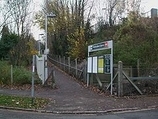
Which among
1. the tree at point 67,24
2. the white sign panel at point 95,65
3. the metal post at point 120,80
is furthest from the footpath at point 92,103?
the tree at point 67,24

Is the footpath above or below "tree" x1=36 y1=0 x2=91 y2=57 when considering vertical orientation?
below

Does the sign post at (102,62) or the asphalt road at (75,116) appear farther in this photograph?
the sign post at (102,62)

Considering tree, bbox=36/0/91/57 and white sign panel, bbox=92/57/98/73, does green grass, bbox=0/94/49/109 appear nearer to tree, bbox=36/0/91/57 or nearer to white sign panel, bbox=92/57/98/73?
white sign panel, bbox=92/57/98/73

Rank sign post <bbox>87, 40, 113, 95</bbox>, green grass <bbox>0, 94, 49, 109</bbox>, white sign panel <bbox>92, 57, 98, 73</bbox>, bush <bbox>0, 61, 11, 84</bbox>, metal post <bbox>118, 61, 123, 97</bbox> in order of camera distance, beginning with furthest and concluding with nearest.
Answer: bush <bbox>0, 61, 11, 84</bbox>
white sign panel <bbox>92, 57, 98, 73</bbox>
sign post <bbox>87, 40, 113, 95</bbox>
metal post <bbox>118, 61, 123, 97</bbox>
green grass <bbox>0, 94, 49, 109</bbox>

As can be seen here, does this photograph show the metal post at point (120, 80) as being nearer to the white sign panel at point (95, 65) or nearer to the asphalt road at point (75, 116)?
the white sign panel at point (95, 65)

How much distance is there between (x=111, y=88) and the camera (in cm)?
1781

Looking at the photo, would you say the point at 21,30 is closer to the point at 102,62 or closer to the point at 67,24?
the point at 67,24

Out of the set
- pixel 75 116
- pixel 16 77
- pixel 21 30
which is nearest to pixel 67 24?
pixel 21 30

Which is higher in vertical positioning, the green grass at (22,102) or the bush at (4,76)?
the bush at (4,76)

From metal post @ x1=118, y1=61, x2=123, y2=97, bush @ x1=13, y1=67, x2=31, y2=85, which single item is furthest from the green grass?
bush @ x1=13, y1=67, x2=31, y2=85

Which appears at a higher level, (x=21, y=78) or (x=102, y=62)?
(x=102, y=62)

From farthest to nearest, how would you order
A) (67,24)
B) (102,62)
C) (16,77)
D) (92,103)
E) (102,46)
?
(67,24) → (16,77) → (102,46) → (102,62) → (92,103)

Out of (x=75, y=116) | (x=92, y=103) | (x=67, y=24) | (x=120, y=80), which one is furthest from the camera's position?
(x=67, y=24)

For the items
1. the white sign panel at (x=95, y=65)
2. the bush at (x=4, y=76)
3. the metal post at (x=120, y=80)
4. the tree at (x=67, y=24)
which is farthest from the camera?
the tree at (x=67, y=24)
